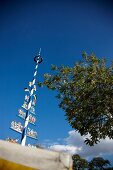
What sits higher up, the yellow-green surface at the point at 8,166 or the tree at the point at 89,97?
the tree at the point at 89,97

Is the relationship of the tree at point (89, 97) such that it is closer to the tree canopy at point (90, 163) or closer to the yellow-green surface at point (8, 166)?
the yellow-green surface at point (8, 166)

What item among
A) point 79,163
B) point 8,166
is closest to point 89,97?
point 8,166

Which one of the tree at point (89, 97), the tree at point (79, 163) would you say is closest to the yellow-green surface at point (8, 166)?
the tree at point (89, 97)

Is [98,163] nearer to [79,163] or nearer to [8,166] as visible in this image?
[79,163]

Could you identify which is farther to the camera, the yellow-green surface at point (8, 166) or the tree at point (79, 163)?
the tree at point (79, 163)

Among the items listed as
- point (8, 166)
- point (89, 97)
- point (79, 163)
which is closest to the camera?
point (8, 166)

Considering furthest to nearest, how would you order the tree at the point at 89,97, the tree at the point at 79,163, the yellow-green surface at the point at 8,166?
the tree at the point at 79,163 < the tree at the point at 89,97 < the yellow-green surface at the point at 8,166

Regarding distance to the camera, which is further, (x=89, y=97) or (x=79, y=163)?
(x=79, y=163)

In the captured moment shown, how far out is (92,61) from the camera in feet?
67.1

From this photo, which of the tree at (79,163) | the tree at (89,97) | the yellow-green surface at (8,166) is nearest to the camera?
the yellow-green surface at (8,166)

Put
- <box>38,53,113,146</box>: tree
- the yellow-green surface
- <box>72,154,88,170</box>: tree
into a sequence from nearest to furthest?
the yellow-green surface
<box>38,53,113,146</box>: tree
<box>72,154,88,170</box>: tree

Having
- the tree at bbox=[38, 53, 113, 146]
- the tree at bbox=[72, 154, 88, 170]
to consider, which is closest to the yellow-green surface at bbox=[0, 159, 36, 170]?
the tree at bbox=[38, 53, 113, 146]

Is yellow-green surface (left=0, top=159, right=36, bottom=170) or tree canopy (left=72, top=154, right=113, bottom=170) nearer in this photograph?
yellow-green surface (left=0, top=159, right=36, bottom=170)

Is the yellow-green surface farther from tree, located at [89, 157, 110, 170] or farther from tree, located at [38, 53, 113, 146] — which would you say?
tree, located at [89, 157, 110, 170]
